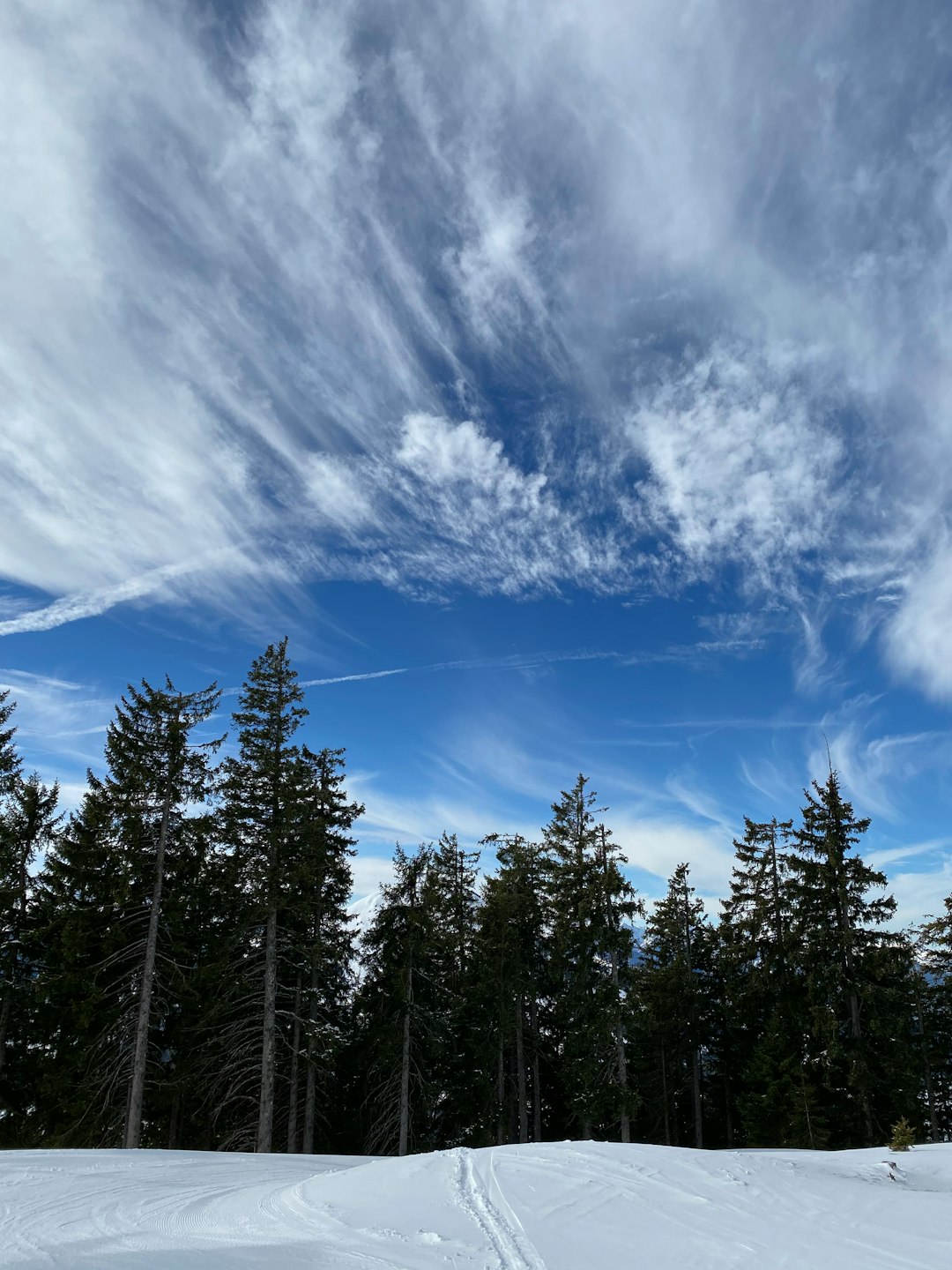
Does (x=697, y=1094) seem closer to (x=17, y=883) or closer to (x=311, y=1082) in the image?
(x=311, y=1082)

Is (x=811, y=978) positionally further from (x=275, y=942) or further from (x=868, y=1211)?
(x=275, y=942)

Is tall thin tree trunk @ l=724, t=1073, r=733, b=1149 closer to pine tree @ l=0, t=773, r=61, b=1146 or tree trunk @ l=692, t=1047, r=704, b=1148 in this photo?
tree trunk @ l=692, t=1047, r=704, b=1148

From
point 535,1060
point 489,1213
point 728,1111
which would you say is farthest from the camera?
point 728,1111

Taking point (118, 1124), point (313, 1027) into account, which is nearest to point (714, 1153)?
point (313, 1027)

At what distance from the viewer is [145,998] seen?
1867 centimetres

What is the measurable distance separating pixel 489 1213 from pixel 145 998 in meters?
14.2

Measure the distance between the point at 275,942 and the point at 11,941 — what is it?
24.3 feet

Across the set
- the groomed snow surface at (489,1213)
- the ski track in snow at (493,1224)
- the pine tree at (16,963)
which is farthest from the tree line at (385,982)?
the ski track in snow at (493,1224)

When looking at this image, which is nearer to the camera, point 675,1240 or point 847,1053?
point 675,1240

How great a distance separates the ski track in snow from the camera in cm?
654

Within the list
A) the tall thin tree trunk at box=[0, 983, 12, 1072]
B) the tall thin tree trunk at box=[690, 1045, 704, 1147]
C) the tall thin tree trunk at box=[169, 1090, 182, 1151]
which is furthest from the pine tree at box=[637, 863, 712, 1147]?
the tall thin tree trunk at box=[0, 983, 12, 1072]

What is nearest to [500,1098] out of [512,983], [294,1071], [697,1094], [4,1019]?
[512,983]

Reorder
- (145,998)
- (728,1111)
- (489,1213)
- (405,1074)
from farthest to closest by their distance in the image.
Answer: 1. (728,1111)
2. (405,1074)
3. (145,998)
4. (489,1213)

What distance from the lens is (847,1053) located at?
76.8ft
